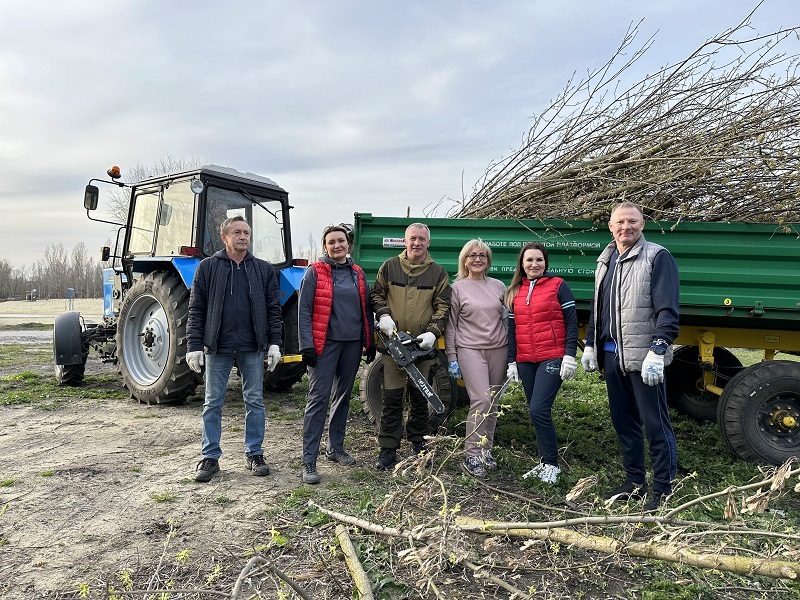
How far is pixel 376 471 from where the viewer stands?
3910 millimetres

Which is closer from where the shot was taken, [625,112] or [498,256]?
[498,256]

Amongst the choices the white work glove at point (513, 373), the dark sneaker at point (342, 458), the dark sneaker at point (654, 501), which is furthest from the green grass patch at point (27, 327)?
the dark sneaker at point (654, 501)

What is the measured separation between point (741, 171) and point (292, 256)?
467 cm

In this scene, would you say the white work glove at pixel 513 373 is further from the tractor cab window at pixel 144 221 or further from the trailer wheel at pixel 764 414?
the tractor cab window at pixel 144 221

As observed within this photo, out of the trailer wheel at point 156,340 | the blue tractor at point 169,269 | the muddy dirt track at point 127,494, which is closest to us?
the muddy dirt track at point 127,494

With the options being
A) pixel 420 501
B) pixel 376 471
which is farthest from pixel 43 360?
pixel 420 501

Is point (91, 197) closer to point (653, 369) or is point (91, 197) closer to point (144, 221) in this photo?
point (144, 221)

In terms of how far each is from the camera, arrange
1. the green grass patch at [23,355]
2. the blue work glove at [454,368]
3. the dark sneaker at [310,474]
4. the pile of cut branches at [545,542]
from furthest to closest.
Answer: the green grass patch at [23,355] < the blue work glove at [454,368] < the dark sneaker at [310,474] < the pile of cut branches at [545,542]

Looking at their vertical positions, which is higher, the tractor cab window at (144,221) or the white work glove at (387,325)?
the tractor cab window at (144,221)

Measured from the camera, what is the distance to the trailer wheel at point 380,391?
4.48 m

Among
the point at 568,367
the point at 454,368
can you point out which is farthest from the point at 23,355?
the point at 568,367

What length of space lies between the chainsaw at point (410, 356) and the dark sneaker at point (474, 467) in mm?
410

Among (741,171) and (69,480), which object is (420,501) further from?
(741,171)

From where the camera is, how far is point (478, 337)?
→ 4.01 m
